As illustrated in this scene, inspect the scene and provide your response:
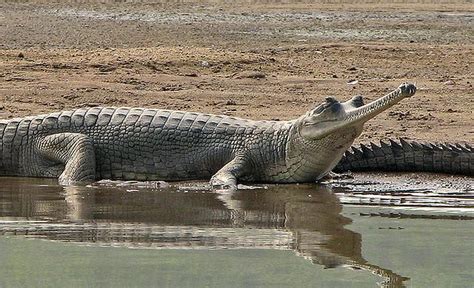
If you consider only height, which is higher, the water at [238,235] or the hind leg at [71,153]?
the hind leg at [71,153]

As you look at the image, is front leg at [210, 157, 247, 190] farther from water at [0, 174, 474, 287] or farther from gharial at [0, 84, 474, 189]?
water at [0, 174, 474, 287]

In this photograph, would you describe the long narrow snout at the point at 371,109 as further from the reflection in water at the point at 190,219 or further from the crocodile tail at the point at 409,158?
the crocodile tail at the point at 409,158

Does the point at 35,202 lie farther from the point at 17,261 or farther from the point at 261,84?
the point at 261,84

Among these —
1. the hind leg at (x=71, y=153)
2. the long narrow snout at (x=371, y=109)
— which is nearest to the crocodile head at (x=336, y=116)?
the long narrow snout at (x=371, y=109)

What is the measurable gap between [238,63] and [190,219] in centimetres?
757

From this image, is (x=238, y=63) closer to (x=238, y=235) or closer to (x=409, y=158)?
(x=409, y=158)

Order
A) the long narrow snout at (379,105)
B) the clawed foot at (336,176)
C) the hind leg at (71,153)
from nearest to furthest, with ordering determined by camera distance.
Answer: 1. the long narrow snout at (379,105)
2. the hind leg at (71,153)
3. the clawed foot at (336,176)

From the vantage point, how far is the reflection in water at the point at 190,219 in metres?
6.80

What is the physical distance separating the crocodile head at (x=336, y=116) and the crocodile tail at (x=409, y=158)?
2.22 ft

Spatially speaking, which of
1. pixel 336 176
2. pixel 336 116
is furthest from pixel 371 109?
pixel 336 176

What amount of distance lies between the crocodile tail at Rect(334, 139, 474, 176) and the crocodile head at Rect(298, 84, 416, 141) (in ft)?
2.22

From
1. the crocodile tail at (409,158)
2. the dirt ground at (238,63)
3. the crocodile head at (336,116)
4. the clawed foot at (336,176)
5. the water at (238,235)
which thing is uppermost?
the dirt ground at (238,63)

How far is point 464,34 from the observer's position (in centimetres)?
1998

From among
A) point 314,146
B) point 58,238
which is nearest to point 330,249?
point 58,238
